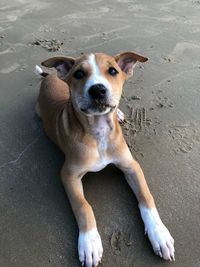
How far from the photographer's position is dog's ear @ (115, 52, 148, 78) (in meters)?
4.33

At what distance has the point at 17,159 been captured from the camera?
16.1 feet

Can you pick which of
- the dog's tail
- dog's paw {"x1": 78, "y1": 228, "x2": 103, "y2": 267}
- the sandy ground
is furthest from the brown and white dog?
the dog's tail

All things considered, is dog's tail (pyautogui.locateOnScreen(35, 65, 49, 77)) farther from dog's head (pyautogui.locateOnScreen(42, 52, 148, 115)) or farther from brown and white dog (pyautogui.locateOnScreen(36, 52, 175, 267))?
dog's head (pyautogui.locateOnScreen(42, 52, 148, 115))

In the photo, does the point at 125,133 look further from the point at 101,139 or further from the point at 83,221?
the point at 83,221

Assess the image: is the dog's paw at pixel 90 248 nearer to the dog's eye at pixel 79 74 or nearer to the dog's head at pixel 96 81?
the dog's head at pixel 96 81

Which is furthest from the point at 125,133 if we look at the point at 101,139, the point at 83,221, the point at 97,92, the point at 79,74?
the point at 83,221

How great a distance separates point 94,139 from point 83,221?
2.98 ft

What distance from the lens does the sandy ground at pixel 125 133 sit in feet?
12.6

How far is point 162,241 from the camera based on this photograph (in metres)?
3.66

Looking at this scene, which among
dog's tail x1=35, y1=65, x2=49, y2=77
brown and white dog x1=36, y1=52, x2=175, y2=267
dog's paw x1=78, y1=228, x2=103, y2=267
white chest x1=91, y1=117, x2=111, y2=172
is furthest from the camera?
dog's tail x1=35, y1=65, x2=49, y2=77

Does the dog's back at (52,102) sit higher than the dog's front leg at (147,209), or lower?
higher

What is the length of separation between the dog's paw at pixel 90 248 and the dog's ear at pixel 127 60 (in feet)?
6.20

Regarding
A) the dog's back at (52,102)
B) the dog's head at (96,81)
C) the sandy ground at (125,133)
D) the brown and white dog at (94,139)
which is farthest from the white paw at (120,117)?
the dog's head at (96,81)

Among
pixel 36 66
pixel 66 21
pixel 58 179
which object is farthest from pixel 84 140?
pixel 66 21
